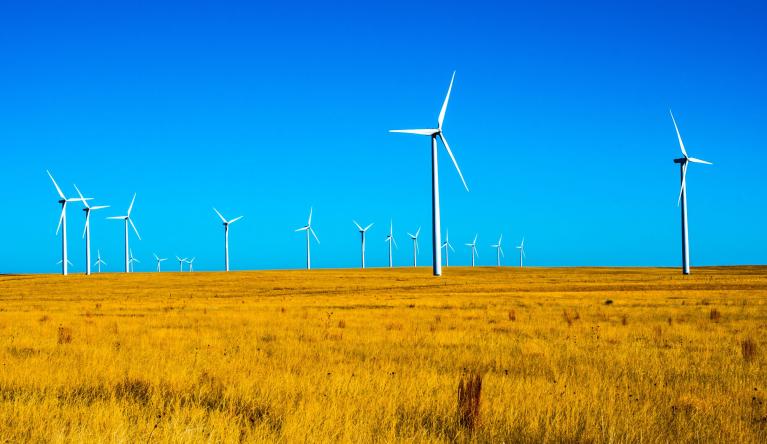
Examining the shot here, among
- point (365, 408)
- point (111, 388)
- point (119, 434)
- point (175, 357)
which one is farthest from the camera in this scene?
point (175, 357)

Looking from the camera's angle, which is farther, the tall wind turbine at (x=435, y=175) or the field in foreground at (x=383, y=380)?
the tall wind turbine at (x=435, y=175)

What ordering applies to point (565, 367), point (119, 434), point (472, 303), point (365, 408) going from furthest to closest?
point (472, 303) < point (565, 367) < point (365, 408) < point (119, 434)

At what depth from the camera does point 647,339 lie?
1934 centimetres

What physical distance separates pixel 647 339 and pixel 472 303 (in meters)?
16.8

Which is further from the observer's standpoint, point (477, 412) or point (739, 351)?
point (739, 351)

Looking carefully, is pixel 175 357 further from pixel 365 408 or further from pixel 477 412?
pixel 477 412

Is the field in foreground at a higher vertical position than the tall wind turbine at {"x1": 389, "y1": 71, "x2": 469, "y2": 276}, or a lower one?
lower

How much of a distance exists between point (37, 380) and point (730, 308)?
26.5 metres

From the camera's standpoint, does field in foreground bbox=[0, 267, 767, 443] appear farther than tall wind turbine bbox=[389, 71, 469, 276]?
No

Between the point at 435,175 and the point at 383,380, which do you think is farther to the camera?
the point at 435,175

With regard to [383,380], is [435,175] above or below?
above

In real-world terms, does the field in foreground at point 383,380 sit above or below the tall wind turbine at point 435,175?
below

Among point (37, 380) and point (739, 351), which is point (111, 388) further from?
point (739, 351)

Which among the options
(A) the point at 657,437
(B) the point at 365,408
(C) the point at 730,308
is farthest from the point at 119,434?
(C) the point at 730,308
